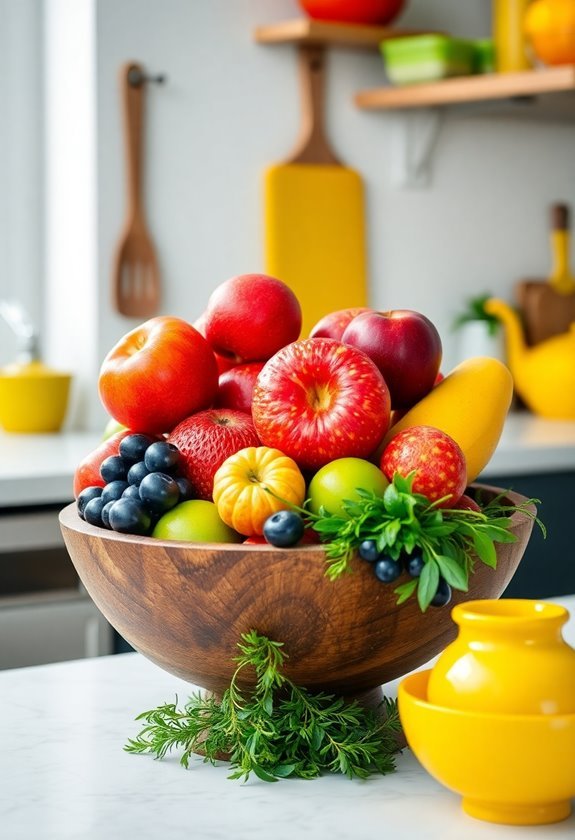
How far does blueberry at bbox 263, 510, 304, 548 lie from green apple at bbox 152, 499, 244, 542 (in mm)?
67

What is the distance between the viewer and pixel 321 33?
2.43 m

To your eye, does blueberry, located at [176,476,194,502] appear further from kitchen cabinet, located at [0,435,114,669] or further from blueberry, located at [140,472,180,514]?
kitchen cabinet, located at [0,435,114,669]

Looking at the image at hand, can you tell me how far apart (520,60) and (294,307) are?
1.74 metres

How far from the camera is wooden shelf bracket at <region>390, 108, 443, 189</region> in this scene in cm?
268

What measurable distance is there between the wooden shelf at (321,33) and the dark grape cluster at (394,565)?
6.19 feet

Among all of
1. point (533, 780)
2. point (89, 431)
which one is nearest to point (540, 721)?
point (533, 780)

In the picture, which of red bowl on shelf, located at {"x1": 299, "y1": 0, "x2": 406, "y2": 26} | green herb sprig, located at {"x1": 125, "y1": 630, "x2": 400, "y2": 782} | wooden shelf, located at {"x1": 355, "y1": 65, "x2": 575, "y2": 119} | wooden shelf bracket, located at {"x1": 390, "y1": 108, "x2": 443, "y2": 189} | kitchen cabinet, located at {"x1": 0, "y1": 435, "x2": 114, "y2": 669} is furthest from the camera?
wooden shelf bracket, located at {"x1": 390, "y1": 108, "x2": 443, "y2": 189}

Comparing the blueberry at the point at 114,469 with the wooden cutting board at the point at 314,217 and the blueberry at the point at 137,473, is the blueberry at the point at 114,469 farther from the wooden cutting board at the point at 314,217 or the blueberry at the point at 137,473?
the wooden cutting board at the point at 314,217

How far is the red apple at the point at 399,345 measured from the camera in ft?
2.91

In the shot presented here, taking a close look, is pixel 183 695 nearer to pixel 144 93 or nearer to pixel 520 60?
pixel 144 93

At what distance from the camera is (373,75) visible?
2668mm

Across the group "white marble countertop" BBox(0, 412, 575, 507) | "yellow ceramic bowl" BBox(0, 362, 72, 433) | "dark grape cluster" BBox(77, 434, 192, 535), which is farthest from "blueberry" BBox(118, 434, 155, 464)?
"yellow ceramic bowl" BBox(0, 362, 72, 433)

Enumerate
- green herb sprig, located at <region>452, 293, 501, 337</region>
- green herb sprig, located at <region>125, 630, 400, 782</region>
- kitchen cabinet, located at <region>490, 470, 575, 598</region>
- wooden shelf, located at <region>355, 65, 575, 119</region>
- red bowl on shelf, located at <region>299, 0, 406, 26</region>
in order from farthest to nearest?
green herb sprig, located at <region>452, 293, 501, 337</region> → red bowl on shelf, located at <region>299, 0, 406, 26</region> → wooden shelf, located at <region>355, 65, 575, 119</region> → kitchen cabinet, located at <region>490, 470, 575, 598</region> → green herb sprig, located at <region>125, 630, 400, 782</region>

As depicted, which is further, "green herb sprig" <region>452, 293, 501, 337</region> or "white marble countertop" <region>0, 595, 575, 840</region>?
"green herb sprig" <region>452, 293, 501, 337</region>
